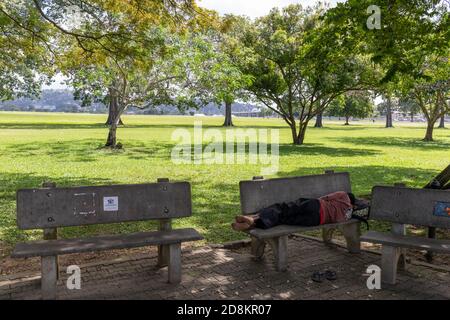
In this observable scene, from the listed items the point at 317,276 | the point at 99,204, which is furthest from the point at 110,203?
the point at 317,276

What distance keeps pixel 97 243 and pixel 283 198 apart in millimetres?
2283

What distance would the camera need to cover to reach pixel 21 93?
52875 mm

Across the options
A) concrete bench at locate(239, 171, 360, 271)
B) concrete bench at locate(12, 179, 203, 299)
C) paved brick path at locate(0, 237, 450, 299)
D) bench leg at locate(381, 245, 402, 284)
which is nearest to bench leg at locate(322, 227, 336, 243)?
concrete bench at locate(239, 171, 360, 271)

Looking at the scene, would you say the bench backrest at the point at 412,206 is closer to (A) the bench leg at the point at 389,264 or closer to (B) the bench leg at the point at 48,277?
(A) the bench leg at the point at 389,264

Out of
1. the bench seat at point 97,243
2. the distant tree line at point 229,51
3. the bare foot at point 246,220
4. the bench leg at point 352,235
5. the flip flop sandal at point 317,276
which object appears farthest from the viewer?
the distant tree line at point 229,51

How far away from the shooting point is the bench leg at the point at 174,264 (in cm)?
449

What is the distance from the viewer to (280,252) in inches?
192

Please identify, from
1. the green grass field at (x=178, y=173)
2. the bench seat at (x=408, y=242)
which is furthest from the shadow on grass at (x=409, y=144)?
the bench seat at (x=408, y=242)

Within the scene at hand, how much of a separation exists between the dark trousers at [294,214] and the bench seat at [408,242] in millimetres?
615

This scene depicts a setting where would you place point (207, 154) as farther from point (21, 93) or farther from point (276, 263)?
point (21, 93)

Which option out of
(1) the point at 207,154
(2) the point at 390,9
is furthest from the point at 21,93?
(2) the point at 390,9

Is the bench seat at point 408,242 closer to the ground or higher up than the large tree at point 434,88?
closer to the ground

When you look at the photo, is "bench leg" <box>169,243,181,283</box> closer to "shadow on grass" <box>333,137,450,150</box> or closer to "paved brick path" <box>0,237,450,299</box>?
"paved brick path" <box>0,237,450,299</box>

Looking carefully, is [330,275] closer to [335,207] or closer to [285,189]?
[335,207]
